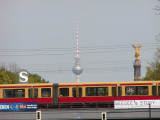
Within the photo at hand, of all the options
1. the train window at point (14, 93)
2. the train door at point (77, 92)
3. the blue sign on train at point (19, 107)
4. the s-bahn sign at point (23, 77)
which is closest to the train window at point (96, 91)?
the train door at point (77, 92)

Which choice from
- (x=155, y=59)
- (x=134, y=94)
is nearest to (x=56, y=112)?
(x=134, y=94)

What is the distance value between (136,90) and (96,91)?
4.38 metres

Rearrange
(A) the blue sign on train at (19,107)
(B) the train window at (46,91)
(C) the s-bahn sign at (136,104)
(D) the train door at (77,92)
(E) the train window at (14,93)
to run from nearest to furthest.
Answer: (C) the s-bahn sign at (136,104) < (A) the blue sign on train at (19,107) < (D) the train door at (77,92) < (B) the train window at (46,91) < (E) the train window at (14,93)

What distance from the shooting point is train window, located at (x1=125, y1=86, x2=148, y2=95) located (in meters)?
54.1

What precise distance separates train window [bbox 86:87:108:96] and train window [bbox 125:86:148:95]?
2.39 metres

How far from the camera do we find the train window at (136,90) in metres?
54.1

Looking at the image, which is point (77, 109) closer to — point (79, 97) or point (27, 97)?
point (79, 97)

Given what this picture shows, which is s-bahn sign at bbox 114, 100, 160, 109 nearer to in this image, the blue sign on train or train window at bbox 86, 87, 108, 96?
train window at bbox 86, 87, 108, 96

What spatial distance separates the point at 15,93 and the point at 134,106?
49.1ft

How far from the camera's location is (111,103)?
54469 mm

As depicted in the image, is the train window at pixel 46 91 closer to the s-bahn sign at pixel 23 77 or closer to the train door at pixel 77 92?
the train door at pixel 77 92

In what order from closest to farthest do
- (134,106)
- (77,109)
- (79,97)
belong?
(134,106), (77,109), (79,97)

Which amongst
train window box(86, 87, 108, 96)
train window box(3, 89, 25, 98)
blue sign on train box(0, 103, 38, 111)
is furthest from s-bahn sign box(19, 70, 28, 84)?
blue sign on train box(0, 103, 38, 111)

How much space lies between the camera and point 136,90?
5444 centimetres
